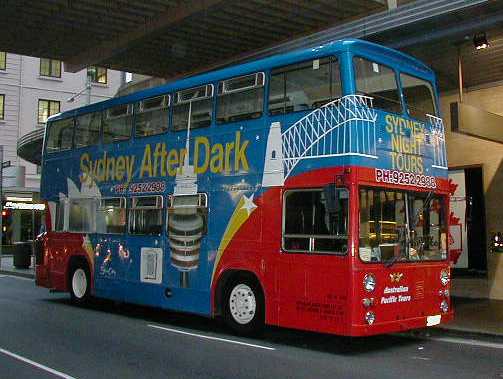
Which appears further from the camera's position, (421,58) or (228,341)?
(421,58)

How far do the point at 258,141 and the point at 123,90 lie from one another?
16.4m

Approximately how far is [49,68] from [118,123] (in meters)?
31.3

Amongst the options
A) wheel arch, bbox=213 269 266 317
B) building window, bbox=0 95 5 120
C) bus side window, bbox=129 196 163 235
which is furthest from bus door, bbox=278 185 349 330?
building window, bbox=0 95 5 120

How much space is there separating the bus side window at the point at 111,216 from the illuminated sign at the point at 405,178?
20.2 feet

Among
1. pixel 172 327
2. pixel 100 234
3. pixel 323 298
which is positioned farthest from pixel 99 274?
pixel 323 298

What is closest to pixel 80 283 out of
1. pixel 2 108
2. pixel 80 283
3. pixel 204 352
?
pixel 80 283

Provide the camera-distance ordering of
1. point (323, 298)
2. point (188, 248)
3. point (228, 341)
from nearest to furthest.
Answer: point (323, 298) → point (228, 341) → point (188, 248)

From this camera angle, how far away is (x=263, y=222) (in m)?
9.77

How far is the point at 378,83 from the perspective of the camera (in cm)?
928

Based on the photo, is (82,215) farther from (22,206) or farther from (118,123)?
(22,206)

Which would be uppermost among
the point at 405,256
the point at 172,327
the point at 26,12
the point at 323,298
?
the point at 26,12

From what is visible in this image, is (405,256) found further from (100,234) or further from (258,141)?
(100,234)

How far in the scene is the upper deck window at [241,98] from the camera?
33.1 ft

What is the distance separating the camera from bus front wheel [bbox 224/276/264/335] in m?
9.84
